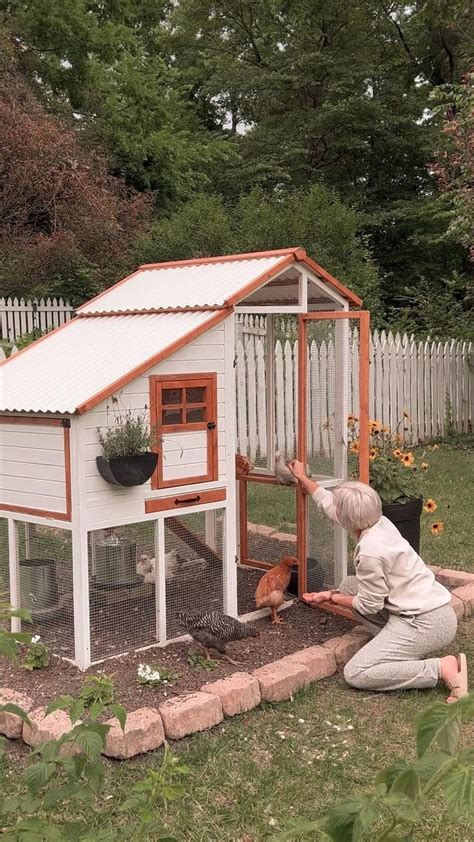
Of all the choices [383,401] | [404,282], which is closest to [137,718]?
[383,401]

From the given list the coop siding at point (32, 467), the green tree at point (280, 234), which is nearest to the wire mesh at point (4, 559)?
the coop siding at point (32, 467)

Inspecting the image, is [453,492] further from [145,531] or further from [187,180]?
[187,180]

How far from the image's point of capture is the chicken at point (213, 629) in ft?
13.7

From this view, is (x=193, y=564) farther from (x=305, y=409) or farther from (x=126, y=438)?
(x=305, y=409)

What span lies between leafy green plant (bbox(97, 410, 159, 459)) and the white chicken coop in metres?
0.04

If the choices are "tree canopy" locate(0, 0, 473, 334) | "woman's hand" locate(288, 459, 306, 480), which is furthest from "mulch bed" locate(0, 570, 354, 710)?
"tree canopy" locate(0, 0, 473, 334)

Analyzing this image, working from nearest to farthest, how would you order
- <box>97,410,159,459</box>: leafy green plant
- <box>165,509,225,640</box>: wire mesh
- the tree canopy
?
<box>97,410,159,459</box>: leafy green plant
<box>165,509,225,640</box>: wire mesh
the tree canopy

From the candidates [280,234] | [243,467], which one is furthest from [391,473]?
[280,234]

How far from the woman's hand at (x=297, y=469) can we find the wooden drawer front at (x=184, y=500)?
0.64m

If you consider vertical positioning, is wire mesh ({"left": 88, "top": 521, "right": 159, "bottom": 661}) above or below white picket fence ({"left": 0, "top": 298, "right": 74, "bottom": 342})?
below

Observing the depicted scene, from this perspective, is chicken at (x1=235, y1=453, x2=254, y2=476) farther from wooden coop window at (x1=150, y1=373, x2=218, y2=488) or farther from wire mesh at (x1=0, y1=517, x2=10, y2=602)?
wire mesh at (x1=0, y1=517, x2=10, y2=602)

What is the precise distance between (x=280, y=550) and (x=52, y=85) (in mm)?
16835

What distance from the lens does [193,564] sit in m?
4.60

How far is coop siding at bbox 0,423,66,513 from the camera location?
4121 millimetres
